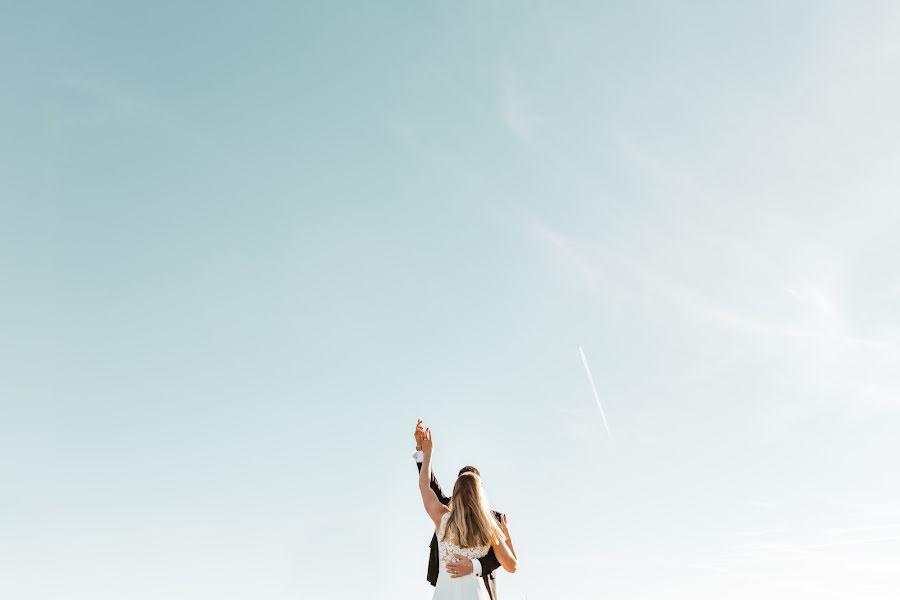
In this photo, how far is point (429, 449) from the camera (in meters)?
10.1

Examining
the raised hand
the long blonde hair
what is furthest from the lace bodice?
the raised hand

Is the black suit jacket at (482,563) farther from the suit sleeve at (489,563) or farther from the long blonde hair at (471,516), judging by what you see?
the long blonde hair at (471,516)

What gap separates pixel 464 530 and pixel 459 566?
855mm

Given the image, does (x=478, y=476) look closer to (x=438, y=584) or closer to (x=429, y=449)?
(x=429, y=449)

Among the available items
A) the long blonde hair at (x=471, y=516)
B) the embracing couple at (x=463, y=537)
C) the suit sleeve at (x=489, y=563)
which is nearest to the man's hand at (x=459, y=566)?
the embracing couple at (x=463, y=537)

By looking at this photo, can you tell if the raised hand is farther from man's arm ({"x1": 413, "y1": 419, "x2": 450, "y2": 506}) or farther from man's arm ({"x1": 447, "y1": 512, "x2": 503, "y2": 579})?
man's arm ({"x1": 447, "y1": 512, "x2": 503, "y2": 579})

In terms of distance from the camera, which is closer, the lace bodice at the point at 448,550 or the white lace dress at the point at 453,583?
the lace bodice at the point at 448,550

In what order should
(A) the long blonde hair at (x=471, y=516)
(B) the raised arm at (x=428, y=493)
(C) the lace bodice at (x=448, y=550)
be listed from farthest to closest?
(B) the raised arm at (x=428, y=493) → (C) the lace bodice at (x=448, y=550) → (A) the long blonde hair at (x=471, y=516)

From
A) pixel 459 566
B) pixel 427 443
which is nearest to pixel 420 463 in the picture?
pixel 427 443

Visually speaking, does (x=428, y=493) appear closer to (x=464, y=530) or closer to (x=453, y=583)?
(x=464, y=530)

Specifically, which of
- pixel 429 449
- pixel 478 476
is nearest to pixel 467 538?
pixel 478 476

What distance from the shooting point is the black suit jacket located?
963cm

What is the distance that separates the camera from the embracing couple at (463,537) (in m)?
9.13

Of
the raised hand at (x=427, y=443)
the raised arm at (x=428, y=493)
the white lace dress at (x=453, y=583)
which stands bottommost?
the white lace dress at (x=453, y=583)
